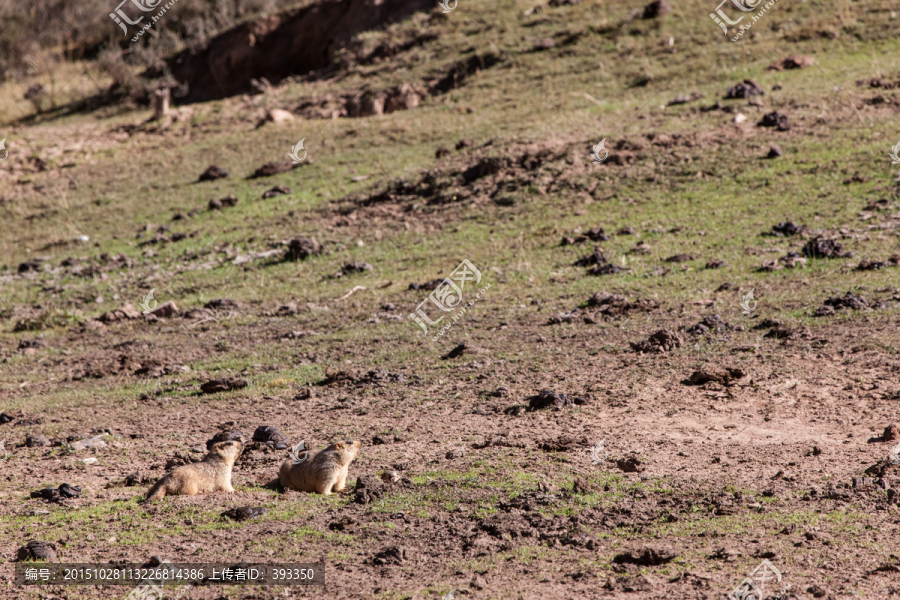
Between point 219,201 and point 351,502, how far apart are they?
1222 centimetres

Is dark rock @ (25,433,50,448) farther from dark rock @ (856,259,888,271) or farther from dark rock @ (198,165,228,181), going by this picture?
dark rock @ (198,165,228,181)

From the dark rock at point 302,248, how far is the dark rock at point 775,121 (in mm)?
8758

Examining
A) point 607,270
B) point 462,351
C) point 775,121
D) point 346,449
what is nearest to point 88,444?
point 346,449

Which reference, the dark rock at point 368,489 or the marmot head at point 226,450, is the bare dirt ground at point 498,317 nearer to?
the dark rock at point 368,489

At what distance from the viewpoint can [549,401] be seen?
7809 millimetres

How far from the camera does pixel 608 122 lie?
1703 cm

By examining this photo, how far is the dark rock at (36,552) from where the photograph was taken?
526 centimetres

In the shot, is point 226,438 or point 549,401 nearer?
point 226,438

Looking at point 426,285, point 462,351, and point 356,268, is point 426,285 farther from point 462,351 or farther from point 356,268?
point 462,351

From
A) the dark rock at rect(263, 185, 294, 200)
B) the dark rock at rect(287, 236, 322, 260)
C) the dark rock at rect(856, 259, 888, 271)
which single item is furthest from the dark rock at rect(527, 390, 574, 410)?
the dark rock at rect(263, 185, 294, 200)

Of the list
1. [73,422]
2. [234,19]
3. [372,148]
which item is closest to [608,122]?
[372,148]

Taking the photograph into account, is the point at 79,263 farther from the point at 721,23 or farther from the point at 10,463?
the point at 721,23

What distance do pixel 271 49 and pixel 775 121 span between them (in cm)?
1840

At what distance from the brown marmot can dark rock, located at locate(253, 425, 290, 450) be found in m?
0.79
